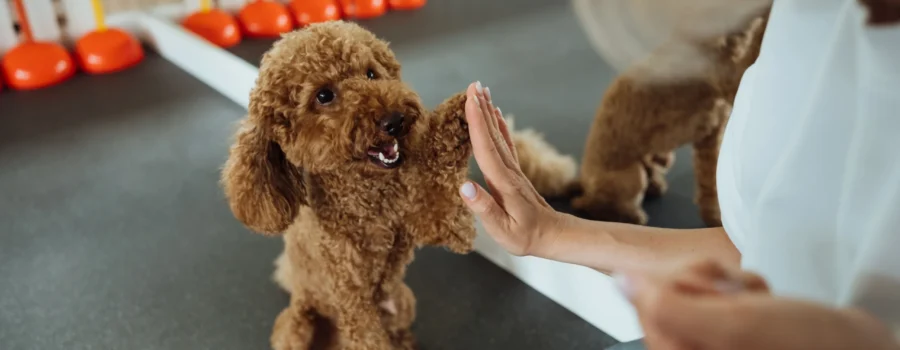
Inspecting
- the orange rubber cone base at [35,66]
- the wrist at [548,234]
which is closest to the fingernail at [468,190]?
the wrist at [548,234]

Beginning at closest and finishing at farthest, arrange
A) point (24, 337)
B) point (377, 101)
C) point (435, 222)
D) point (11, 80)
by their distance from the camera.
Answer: point (377, 101)
point (435, 222)
point (24, 337)
point (11, 80)

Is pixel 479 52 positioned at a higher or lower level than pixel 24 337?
higher

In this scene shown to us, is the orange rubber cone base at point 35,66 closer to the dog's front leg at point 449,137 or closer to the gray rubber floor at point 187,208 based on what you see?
the gray rubber floor at point 187,208

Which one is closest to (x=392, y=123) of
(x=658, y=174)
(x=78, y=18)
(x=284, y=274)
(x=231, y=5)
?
(x=284, y=274)

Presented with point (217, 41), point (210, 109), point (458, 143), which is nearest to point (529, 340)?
point (458, 143)

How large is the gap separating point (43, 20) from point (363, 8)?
1134mm

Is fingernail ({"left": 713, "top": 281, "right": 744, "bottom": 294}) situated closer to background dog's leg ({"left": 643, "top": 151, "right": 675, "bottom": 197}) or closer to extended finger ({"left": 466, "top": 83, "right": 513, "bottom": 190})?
extended finger ({"left": 466, "top": 83, "right": 513, "bottom": 190})

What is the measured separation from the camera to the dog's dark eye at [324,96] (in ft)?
2.78

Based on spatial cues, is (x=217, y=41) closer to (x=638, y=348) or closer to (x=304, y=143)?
(x=304, y=143)

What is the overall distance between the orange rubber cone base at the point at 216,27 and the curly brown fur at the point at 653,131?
133cm

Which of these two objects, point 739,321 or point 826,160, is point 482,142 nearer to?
point 826,160

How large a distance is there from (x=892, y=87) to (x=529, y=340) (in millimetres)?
872

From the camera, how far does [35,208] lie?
1.68m

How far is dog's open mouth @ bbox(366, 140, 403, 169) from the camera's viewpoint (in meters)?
0.84
